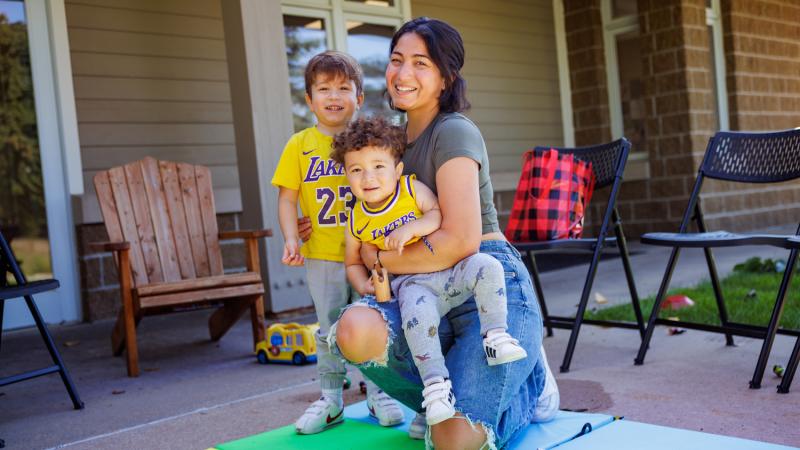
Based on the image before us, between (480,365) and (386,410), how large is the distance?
1.80 ft

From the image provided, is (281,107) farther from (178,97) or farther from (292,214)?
(292,214)

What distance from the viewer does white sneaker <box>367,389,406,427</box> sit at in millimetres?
2492

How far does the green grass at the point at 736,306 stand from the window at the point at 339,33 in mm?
2740

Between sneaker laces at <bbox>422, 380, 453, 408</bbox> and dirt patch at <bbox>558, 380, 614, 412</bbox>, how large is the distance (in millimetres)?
996

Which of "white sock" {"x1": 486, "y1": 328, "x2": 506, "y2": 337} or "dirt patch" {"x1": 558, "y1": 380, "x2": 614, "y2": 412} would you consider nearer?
"white sock" {"x1": 486, "y1": 328, "x2": 506, "y2": 337}

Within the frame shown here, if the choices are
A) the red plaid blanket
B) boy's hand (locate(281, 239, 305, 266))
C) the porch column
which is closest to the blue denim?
boy's hand (locate(281, 239, 305, 266))

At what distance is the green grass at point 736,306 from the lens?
13.0 feet

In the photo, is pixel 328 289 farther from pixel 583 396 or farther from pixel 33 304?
pixel 33 304

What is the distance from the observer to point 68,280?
215 inches

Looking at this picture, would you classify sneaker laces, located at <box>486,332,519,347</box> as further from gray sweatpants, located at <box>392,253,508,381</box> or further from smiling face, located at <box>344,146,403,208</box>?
smiling face, located at <box>344,146,403,208</box>

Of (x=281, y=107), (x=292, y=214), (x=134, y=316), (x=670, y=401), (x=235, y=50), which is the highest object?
(x=235, y=50)

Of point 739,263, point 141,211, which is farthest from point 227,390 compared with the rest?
point 739,263

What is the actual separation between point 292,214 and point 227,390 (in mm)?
1075

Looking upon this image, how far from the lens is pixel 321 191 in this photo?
8.84 ft
